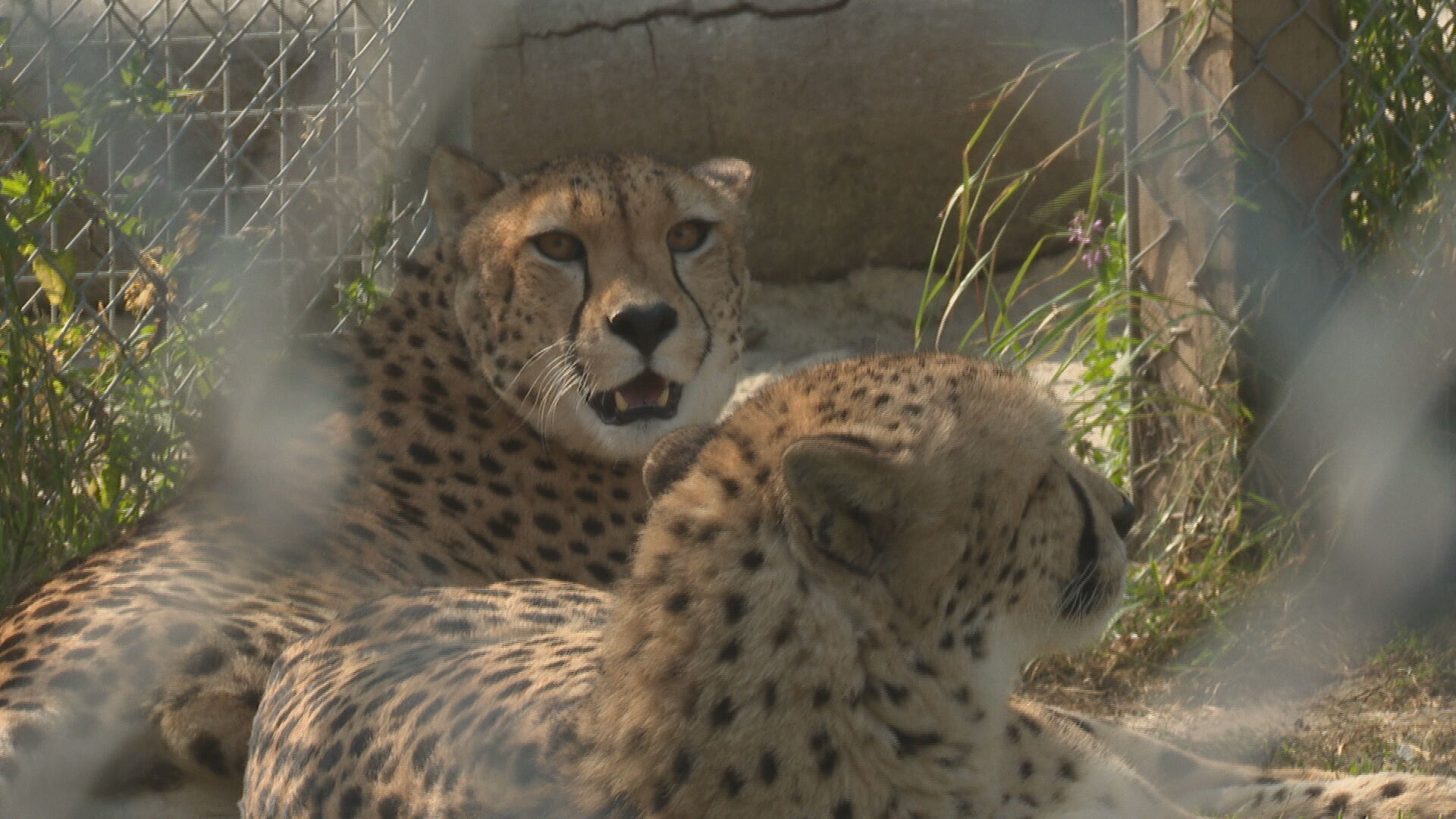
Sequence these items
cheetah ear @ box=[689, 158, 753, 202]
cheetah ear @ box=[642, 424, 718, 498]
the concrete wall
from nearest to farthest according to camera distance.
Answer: cheetah ear @ box=[642, 424, 718, 498] < cheetah ear @ box=[689, 158, 753, 202] < the concrete wall

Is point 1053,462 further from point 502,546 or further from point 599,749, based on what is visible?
point 502,546

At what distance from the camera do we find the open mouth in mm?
3119

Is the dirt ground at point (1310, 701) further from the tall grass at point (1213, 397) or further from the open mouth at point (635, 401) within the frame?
the open mouth at point (635, 401)

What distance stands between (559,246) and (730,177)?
0.51m

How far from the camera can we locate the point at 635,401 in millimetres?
3137

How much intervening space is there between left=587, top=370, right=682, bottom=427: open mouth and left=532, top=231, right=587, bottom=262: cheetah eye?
0.27 meters

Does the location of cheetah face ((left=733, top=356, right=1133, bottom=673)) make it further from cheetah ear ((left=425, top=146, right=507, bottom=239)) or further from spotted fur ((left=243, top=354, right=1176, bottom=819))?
cheetah ear ((left=425, top=146, right=507, bottom=239))

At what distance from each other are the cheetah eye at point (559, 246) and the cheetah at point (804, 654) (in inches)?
44.9

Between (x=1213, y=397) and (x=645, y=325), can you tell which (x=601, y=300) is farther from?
(x=1213, y=397)

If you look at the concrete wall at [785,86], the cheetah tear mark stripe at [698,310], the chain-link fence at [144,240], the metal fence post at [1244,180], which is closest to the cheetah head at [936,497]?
the cheetah tear mark stripe at [698,310]

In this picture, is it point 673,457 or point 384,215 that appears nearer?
point 673,457

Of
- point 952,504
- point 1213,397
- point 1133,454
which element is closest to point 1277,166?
point 1213,397

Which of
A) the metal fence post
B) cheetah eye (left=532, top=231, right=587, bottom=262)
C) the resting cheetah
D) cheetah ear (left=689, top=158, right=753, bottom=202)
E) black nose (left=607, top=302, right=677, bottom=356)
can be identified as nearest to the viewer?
the resting cheetah

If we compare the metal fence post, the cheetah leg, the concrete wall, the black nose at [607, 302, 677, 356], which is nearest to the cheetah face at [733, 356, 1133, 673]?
the cheetah leg
